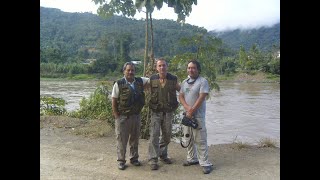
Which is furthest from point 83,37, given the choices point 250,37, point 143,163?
point 143,163

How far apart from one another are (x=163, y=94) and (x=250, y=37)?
841 inches

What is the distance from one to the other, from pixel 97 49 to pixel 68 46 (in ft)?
12.5

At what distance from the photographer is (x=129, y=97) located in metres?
4.67

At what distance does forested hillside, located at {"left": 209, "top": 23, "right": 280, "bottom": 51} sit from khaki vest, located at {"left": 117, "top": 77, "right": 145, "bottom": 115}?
12.3m

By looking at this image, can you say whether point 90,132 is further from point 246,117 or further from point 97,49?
point 97,49

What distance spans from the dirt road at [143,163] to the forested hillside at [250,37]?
11.3 m

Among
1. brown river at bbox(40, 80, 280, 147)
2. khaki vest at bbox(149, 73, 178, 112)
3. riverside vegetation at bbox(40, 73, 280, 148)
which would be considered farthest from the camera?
brown river at bbox(40, 80, 280, 147)

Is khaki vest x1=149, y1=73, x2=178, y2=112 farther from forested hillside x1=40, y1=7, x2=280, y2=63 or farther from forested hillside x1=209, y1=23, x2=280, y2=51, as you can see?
forested hillside x1=40, y1=7, x2=280, y2=63

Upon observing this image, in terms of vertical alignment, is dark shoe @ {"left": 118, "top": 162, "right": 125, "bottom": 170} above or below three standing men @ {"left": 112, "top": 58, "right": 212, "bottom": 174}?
below

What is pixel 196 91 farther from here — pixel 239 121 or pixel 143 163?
pixel 239 121

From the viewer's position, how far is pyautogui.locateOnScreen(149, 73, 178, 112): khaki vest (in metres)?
4.77

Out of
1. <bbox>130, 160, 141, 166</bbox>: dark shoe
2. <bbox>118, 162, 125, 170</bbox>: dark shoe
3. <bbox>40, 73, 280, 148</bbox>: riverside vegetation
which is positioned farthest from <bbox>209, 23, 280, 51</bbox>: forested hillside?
<bbox>118, 162, 125, 170</bbox>: dark shoe
